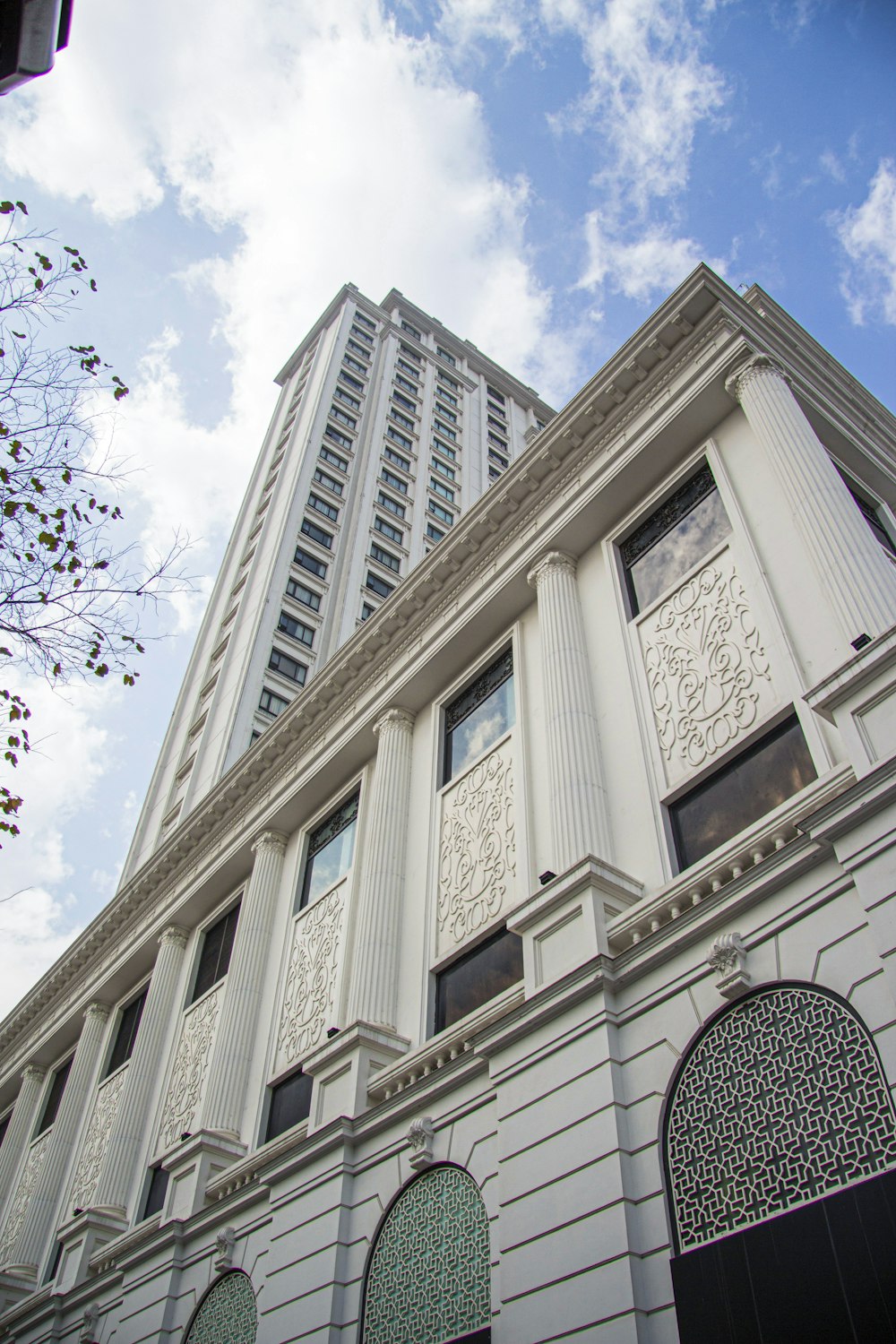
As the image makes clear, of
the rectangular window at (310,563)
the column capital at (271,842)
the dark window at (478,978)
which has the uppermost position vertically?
the rectangular window at (310,563)

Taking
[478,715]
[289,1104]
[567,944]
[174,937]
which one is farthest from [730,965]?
[174,937]

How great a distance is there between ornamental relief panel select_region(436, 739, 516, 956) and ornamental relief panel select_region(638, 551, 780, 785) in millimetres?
2609

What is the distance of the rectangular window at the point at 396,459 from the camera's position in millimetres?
47500

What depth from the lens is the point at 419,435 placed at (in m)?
50.8

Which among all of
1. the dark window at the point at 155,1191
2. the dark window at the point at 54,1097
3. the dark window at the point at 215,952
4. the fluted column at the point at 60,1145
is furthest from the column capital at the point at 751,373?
the dark window at the point at 54,1097

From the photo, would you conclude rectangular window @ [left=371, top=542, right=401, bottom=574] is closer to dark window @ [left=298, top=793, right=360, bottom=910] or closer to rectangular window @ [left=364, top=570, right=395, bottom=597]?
rectangular window @ [left=364, top=570, right=395, bottom=597]

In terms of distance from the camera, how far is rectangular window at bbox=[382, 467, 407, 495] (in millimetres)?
46188

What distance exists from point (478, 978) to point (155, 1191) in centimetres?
871

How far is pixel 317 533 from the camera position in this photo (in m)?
40.8

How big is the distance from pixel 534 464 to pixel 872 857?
30.3 ft

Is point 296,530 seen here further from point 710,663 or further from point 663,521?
point 710,663

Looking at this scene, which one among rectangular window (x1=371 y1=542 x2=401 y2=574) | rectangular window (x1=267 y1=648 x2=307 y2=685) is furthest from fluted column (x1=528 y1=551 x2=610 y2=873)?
rectangular window (x1=371 y1=542 x2=401 y2=574)

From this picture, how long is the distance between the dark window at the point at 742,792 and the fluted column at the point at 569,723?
3.21 feet

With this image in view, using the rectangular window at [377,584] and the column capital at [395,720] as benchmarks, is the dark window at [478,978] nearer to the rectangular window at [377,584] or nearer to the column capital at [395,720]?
the column capital at [395,720]
